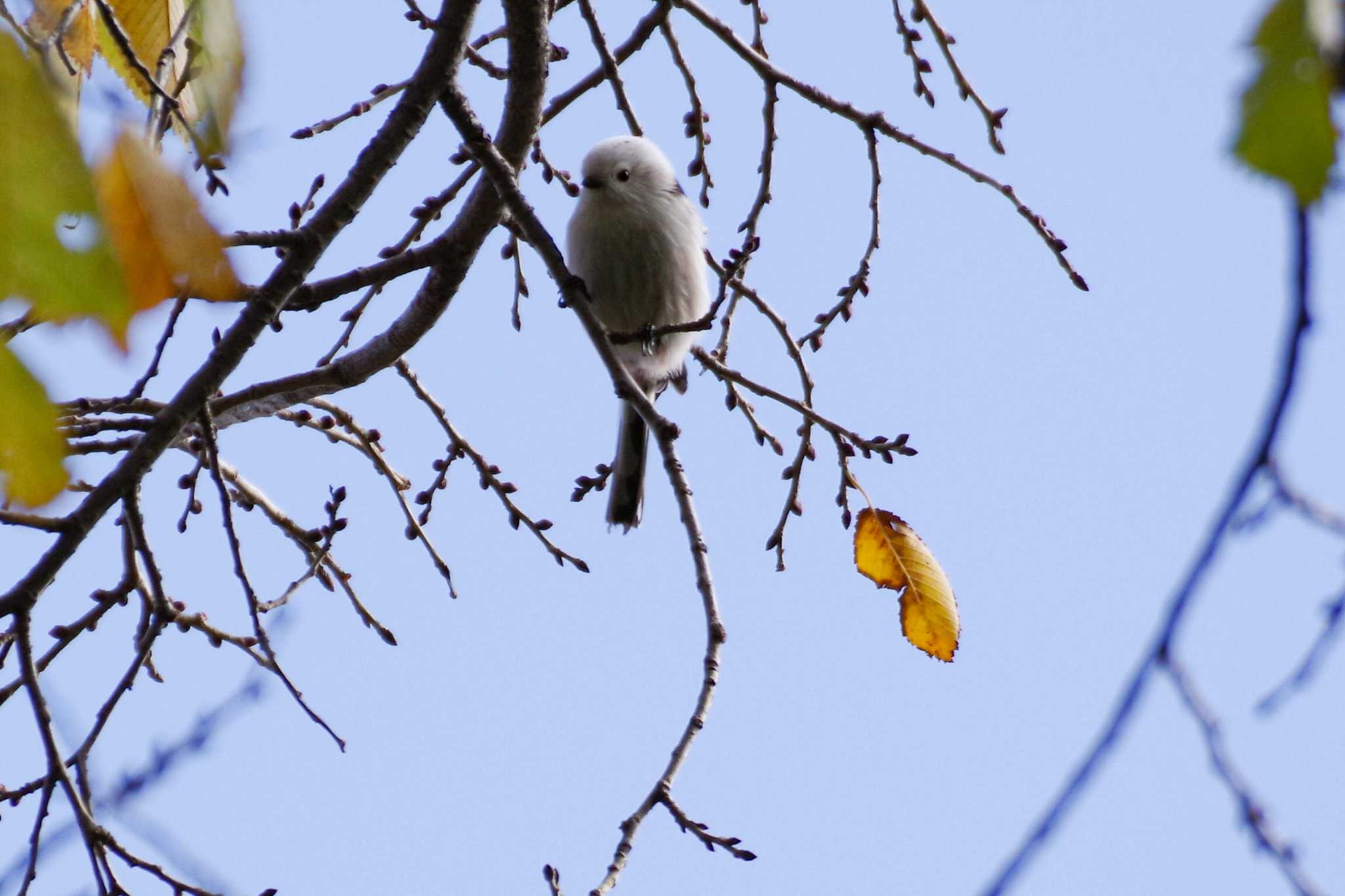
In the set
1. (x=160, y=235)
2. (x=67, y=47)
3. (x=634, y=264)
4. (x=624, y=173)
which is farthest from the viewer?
(x=624, y=173)

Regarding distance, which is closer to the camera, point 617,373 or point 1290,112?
point 1290,112

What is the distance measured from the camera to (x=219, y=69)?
1391 mm

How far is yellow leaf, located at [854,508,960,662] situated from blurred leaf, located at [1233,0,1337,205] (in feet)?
7.41

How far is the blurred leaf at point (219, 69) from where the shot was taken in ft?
4.48

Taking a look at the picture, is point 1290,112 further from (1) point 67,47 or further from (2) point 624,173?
(2) point 624,173

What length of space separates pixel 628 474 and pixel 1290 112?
3653 millimetres

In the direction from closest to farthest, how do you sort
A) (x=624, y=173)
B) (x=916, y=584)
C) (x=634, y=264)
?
1. (x=916, y=584)
2. (x=634, y=264)
3. (x=624, y=173)

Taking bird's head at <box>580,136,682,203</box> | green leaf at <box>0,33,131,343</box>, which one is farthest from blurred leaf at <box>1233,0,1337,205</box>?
bird's head at <box>580,136,682,203</box>

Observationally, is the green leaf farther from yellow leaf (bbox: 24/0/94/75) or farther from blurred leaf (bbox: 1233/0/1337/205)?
yellow leaf (bbox: 24/0/94/75)

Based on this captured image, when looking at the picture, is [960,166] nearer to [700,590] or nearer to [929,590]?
[929,590]

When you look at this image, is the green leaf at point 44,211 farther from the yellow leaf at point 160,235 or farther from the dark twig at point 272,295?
the dark twig at point 272,295

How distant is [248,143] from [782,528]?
6.24 feet

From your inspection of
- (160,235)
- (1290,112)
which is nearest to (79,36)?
(160,235)

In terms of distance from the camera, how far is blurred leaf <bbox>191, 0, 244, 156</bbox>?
137 cm
